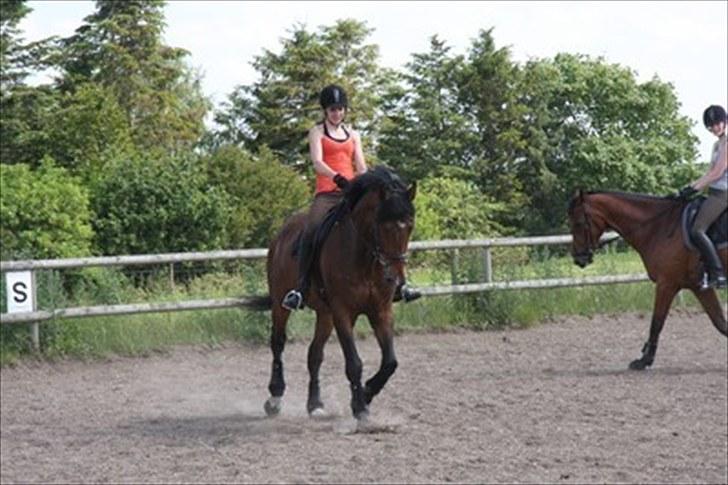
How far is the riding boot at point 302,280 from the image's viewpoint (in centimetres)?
880

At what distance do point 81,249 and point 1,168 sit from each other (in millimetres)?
3708

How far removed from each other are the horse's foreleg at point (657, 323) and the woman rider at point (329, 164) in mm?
4289

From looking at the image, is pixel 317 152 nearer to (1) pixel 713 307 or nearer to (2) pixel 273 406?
(2) pixel 273 406

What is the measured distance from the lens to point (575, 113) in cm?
1972

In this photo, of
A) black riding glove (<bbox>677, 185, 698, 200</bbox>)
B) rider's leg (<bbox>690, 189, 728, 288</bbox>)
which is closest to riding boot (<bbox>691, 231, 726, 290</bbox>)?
rider's leg (<bbox>690, 189, 728, 288</bbox>)

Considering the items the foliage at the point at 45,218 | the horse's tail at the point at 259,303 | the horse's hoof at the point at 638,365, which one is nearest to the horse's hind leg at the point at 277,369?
the horse's tail at the point at 259,303

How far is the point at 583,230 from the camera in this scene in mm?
11852

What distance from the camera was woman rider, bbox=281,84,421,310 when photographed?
26.6 ft

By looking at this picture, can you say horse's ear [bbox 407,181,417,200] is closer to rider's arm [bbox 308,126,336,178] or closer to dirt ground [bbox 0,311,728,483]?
rider's arm [bbox 308,126,336,178]

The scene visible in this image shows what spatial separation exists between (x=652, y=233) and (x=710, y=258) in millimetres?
662

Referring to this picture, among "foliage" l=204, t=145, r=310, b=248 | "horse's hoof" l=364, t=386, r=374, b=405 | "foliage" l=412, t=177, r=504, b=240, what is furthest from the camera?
"foliage" l=204, t=145, r=310, b=248

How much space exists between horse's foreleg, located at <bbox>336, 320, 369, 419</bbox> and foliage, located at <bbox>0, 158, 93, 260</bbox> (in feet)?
50.3

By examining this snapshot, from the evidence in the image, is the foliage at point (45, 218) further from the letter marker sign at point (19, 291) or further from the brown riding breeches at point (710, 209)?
the brown riding breeches at point (710, 209)

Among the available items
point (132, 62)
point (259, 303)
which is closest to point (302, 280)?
point (259, 303)
